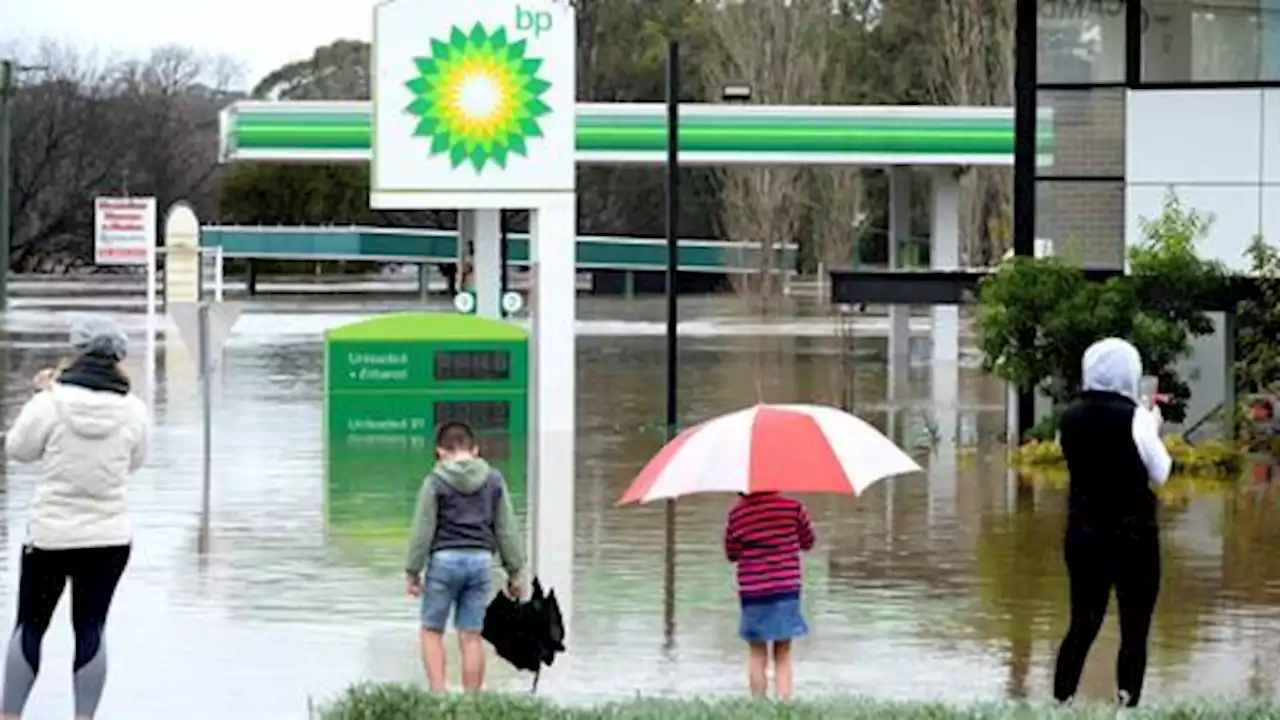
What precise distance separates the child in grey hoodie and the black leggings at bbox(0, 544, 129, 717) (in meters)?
1.38

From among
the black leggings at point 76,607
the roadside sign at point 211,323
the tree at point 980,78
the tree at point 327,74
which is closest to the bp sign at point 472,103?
the roadside sign at point 211,323

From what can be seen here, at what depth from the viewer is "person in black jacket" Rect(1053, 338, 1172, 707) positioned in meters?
10.9

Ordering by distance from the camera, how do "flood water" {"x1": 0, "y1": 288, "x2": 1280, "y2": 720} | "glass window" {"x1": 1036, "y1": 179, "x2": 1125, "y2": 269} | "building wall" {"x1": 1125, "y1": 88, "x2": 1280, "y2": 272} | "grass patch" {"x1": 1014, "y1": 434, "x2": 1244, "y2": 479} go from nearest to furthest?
"flood water" {"x1": 0, "y1": 288, "x2": 1280, "y2": 720} < "grass patch" {"x1": 1014, "y1": 434, "x2": 1244, "y2": 479} < "building wall" {"x1": 1125, "y1": 88, "x2": 1280, "y2": 272} < "glass window" {"x1": 1036, "y1": 179, "x2": 1125, "y2": 269}

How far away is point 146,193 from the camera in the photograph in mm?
101062

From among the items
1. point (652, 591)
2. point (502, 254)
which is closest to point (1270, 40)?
point (652, 591)


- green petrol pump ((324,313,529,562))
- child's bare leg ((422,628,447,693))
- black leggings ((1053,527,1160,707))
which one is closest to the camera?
black leggings ((1053,527,1160,707))

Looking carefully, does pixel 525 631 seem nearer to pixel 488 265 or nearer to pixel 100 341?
pixel 100 341

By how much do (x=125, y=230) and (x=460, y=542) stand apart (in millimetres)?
24855

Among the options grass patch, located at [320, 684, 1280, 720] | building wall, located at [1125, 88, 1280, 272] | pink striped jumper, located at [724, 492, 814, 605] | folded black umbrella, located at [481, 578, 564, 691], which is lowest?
folded black umbrella, located at [481, 578, 564, 691]

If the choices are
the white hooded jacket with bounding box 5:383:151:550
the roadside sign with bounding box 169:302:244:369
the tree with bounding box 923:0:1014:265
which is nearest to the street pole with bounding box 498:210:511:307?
the roadside sign with bounding box 169:302:244:369

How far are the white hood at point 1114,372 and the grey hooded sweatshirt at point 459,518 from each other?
98.4 inches

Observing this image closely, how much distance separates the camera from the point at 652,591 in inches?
627

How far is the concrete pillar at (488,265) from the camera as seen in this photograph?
3644 cm

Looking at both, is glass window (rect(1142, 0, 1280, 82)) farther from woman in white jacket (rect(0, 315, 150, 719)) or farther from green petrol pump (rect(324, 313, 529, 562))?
woman in white jacket (rect(0, 315, 150, 719))
